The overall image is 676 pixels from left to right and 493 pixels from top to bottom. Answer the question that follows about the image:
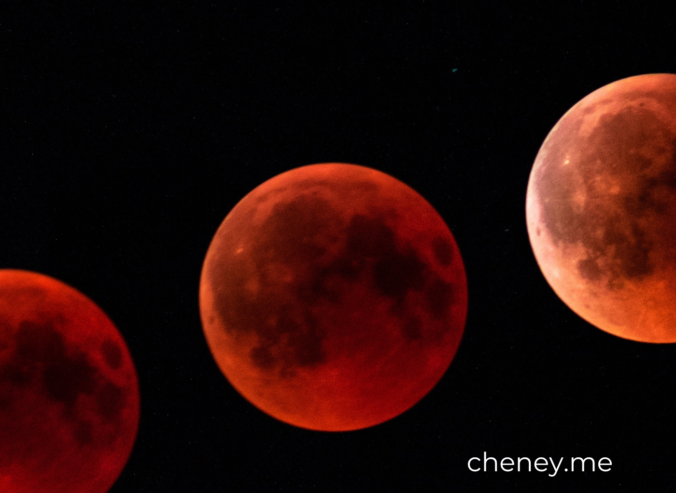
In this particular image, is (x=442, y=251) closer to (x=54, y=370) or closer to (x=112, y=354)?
(x=112, y=354)

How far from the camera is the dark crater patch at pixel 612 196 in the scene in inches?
303

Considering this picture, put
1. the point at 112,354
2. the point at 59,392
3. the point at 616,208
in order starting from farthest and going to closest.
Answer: the point at 112,354 < the point at 616,208 < the point at 59,392

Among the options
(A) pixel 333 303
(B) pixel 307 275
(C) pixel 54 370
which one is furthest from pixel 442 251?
(C) pixel 54 370

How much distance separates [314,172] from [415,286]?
92.2 inches

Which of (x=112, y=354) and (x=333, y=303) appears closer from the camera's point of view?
(x=333, y=303)

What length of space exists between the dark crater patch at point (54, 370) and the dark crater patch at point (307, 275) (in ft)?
6.19

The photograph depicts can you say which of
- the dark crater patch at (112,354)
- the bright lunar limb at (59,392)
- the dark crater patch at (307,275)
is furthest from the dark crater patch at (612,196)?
the bright lunar limb at (59,392)

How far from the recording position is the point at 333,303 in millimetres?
7309

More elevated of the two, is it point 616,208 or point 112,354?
point 616,208

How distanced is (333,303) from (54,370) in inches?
141

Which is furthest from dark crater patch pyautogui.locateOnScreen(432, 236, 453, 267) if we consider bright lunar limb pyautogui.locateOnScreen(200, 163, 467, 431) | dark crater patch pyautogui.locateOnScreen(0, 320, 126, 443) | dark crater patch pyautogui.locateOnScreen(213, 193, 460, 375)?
dark crater patch pyautogui.locateOnScreen(0, 320, 126, 443)

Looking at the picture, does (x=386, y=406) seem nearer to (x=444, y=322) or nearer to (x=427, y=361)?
(x=427, y=361)

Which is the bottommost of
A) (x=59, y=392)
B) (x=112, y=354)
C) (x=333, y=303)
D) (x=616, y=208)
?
(x=59, y=392)

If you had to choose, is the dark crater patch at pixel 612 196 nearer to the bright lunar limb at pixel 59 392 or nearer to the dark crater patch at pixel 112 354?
the dark crater patch at pixel 112 354
